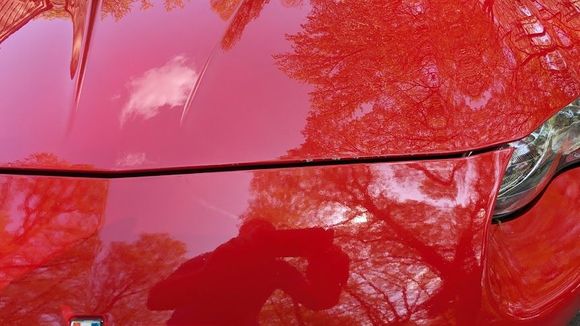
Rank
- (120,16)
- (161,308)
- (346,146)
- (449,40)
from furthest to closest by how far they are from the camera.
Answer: (120,16) → (449,40) → (346,146) → (161,308)

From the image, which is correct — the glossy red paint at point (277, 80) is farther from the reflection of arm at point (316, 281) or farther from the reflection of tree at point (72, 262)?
the reflection of arm at point (316, 281)

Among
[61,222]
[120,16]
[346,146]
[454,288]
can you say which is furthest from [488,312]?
[120,16]

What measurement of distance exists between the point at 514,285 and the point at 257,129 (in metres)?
0.70

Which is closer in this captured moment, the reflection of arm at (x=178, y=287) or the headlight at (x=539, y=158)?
the reflection of arm at (x=178, y=287)

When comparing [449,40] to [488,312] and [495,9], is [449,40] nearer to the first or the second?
[495,9]

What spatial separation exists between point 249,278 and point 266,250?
7 cm

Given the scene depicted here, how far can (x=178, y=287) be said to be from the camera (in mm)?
1438

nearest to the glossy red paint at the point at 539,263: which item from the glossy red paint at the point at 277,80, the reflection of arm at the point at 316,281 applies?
the glossy red paint at the point at 277,80

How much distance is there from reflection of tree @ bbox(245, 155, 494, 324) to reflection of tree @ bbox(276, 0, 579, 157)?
104mm

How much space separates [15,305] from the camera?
4.86ft

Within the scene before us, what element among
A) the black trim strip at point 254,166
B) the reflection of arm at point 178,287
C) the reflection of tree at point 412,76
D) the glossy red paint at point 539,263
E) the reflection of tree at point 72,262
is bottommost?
→ the glossy red paint at point 539,263

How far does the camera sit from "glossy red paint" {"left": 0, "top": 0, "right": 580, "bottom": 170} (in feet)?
5.17

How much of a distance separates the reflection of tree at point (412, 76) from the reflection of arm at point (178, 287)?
35cm

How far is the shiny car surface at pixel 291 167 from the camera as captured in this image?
1.45 meters
